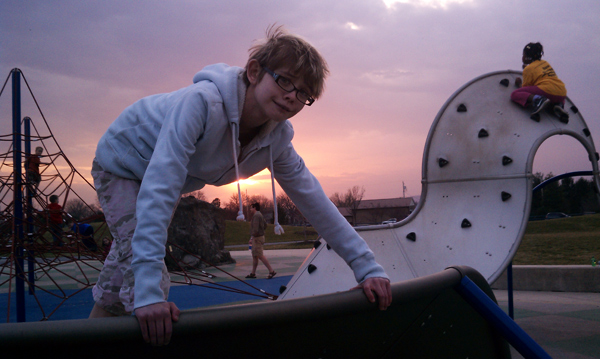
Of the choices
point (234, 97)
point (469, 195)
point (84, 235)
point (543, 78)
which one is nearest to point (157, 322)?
point (234, 97)

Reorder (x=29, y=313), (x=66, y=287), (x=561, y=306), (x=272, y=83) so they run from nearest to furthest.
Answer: (x=272, y=83) < (x=561, y=306) < (x=29, y=313) < (x=66, y=287)

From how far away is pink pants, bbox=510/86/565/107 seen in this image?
4.04m

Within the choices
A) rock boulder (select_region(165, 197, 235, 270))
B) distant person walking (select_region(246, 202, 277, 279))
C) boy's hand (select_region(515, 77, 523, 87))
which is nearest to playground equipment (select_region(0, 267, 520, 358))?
boy's hand (select_region(515, 77, 523, 87))

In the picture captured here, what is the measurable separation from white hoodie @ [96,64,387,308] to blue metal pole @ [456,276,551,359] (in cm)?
34

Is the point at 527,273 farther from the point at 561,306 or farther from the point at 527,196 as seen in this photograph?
the point at 527,196

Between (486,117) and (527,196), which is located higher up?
(486,117)

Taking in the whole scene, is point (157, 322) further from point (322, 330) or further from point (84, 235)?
point (84, 235)

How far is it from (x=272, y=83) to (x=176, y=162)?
0.50 metres

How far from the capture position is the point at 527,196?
3699 mm

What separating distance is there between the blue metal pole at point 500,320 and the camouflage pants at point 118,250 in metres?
1.08

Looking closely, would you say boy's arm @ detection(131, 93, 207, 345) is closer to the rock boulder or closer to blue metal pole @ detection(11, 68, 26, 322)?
blue metal pole @ detection(11, 68, 26, 322)

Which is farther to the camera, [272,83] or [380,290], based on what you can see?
[272,83]

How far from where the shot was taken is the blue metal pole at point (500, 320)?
150 cm

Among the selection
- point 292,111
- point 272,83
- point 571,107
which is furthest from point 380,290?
point 571,107
